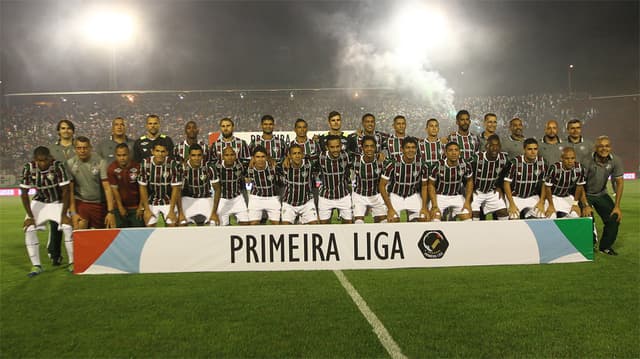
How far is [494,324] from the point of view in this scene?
3629mm

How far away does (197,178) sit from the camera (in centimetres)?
654

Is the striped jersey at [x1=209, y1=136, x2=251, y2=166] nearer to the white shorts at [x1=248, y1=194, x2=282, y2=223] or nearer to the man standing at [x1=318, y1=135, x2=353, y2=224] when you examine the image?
the white shorts at [x1=248, y1=194, x2=282, y2=223]

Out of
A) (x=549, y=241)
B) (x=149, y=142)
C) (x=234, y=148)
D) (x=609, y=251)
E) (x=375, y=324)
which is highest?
(x=149, y=142)

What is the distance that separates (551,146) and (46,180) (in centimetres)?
734

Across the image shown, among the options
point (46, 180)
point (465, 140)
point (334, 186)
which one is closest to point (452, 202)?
point (465, 140)

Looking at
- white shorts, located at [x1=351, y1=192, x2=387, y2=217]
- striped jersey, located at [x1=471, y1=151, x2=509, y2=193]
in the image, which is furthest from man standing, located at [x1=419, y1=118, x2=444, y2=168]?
white shorts, located at [x1=351, y1=192, x2=387, y2=217]

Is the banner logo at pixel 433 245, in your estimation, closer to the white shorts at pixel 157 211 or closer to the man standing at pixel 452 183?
the man standing at pixel 452 183

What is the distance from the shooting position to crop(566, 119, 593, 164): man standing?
6867mm

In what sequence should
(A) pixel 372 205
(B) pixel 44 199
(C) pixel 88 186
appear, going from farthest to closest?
(A) pixel 372 205 → (C) pixel 88 186 → (B) pixel 44 199

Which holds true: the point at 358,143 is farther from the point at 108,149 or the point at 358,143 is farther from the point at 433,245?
the point at 108,149

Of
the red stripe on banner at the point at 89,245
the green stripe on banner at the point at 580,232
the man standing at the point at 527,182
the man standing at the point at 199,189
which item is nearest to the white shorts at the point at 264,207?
the man standing at the point at 199,189

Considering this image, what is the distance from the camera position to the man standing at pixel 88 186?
19.9 feet

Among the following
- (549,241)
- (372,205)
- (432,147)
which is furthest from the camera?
(432,147)

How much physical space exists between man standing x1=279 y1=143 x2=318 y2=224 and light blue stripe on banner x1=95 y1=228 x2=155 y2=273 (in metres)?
2.10
